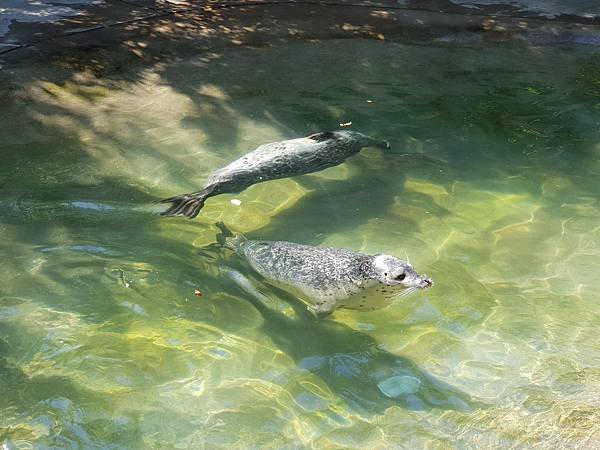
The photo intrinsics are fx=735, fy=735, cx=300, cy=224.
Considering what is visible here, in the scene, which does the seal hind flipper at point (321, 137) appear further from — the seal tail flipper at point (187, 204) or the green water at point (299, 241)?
the seal tail flipper at point (187, 204)

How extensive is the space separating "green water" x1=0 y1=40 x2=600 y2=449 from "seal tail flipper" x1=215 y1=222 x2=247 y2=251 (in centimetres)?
11

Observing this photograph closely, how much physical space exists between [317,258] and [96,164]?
281cm

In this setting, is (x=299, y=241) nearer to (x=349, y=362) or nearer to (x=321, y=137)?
(x=321, y=137)

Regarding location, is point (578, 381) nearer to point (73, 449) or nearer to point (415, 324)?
point (415, 324)

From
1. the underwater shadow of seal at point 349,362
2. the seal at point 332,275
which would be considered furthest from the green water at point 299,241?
the seal at point 332,275

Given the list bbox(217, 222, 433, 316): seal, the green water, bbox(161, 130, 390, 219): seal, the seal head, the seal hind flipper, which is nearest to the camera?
the green water

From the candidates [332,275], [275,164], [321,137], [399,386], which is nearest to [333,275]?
[332,275]

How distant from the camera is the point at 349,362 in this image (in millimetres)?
4770

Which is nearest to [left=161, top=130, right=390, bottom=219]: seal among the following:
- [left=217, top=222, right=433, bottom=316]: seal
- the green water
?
the green water

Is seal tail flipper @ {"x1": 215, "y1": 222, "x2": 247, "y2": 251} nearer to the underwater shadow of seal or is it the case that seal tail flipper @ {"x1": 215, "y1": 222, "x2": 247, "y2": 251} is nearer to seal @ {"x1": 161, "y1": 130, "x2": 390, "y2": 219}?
seal @ {"x1": 161, "y1": 130, "x2": 390, "y2": 219}

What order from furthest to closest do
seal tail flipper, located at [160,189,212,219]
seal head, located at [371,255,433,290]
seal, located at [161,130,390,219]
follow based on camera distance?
1. seal, located at [161,130,390,219]
2. seal tail flipper, located at [160,189,212,219]
3. seal head, located at [371,255,433,290]

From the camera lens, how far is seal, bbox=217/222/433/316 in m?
4.61

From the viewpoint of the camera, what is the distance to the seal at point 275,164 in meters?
5.99

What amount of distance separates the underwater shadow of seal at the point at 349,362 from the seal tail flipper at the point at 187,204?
0.85 meters
